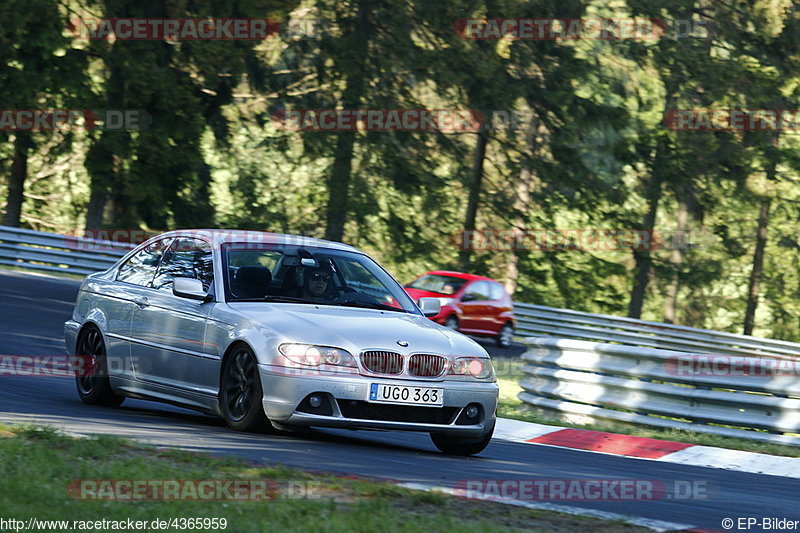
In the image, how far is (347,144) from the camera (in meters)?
32.3

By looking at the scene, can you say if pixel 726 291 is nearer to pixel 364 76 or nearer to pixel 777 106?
pixel 777 106

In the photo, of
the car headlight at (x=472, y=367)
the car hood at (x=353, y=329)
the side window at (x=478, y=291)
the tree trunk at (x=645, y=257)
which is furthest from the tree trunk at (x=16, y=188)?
the car headlight at (x=472, y=367)

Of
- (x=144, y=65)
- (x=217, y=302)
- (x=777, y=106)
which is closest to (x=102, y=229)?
(x=144, y=65)

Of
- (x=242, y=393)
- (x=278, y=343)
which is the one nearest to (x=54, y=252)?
(x=242, y=393)

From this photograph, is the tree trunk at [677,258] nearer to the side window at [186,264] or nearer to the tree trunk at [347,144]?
the tree trunk at [347,144]

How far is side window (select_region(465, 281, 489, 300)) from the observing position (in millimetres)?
27359

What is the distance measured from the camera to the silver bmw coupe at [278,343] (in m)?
8.23

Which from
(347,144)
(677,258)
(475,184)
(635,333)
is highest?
(347,144)

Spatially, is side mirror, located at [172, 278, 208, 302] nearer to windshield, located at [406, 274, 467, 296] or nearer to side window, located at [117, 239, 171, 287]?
side window, located at [117, 239, 171, 287]

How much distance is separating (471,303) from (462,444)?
1840cm

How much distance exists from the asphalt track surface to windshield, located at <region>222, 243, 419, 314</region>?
1.01 metres

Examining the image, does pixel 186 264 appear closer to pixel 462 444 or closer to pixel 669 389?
pixel 462 444

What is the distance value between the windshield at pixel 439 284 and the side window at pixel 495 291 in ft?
2.78

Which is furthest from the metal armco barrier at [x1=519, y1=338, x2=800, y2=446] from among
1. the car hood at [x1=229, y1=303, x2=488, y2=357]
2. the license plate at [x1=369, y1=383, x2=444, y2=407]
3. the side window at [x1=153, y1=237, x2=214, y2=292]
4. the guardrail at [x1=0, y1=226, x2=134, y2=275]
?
the guardrail at [x1=0, y1=226, x2=134, y2=275]
